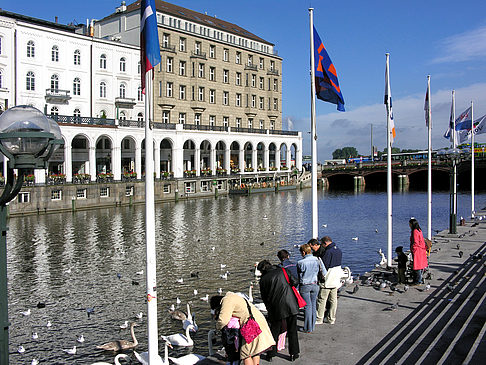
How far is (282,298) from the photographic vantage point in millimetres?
→ 9289

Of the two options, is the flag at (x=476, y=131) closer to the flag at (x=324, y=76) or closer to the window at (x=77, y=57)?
the flag at (x=324, y=76)

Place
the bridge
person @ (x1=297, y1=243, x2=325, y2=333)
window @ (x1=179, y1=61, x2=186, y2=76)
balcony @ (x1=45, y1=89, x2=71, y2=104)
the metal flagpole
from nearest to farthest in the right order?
the metal flagpole, person @ (x1=297, y1=243, x2=325, y2=333), balcony @ (x1=45, y1=89, x2=71, y2=104), window @ (x1=179, y1=61, x2=186, y2=76), the bridge

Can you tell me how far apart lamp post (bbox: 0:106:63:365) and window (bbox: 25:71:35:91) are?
175 feet

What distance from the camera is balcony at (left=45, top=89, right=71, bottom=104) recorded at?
55.9 m

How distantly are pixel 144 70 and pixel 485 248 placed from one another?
19086 millimetres

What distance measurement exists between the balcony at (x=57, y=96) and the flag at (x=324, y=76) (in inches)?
1882

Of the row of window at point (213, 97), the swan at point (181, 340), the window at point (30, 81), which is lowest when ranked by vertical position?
the swan at point (181, 340)

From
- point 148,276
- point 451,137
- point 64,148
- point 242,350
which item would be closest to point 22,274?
Answer: point 148,276

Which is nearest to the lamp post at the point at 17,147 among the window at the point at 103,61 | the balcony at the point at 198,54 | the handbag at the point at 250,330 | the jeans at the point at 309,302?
the handbag at the point at 250,330

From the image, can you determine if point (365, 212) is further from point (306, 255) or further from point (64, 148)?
point (306, 255)

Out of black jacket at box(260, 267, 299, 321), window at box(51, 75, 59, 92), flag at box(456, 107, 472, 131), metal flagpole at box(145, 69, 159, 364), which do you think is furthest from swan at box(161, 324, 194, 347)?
window at box(51, 75, 59, 92)

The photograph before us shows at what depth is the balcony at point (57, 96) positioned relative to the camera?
183 ft

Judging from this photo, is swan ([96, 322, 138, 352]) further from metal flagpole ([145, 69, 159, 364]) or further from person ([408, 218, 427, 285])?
person ([408, 218, 427, 285])

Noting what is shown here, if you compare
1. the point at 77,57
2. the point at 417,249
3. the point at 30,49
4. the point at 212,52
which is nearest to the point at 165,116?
the point at 212,52
